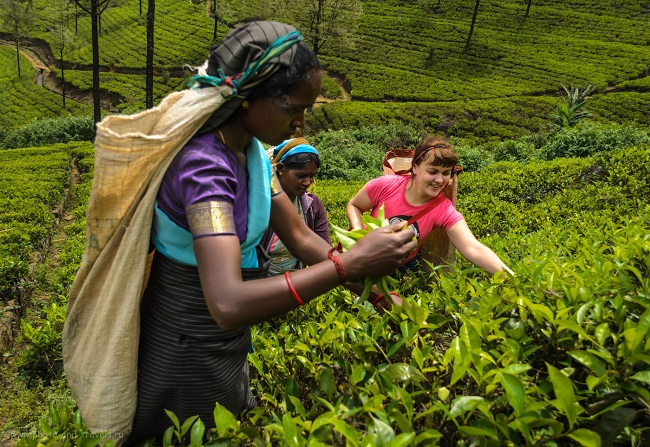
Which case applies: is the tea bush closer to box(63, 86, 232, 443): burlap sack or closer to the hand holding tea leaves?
box(63, 86, 232, 443): burlap sack

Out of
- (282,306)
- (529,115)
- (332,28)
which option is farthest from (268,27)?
(332,28)

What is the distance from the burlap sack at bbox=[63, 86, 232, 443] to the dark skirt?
0.07 meters

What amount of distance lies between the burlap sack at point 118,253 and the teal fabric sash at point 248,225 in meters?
0.05

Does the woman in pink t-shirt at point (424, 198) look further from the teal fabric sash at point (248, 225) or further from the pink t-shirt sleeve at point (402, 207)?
the teal fabric sash at point (248, 225)

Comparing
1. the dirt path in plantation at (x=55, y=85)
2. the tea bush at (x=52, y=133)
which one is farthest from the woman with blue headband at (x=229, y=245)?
the dirt path in plantation at (x=55, y=85)

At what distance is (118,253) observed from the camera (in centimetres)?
131

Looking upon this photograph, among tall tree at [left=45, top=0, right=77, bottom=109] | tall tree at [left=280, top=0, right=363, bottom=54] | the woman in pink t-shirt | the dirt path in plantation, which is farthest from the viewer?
tall tree at [left=45, top=0, right=77, bottom=109]

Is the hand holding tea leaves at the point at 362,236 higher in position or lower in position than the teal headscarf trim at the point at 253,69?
lower

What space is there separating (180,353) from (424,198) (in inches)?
67.5

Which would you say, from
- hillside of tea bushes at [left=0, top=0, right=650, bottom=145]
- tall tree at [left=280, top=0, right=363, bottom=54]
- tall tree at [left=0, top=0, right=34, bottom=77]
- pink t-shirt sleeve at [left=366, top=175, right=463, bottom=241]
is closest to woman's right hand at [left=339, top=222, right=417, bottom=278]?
pink t-shirt sleeve at [left=366, top=175, right=463, bottom=241]

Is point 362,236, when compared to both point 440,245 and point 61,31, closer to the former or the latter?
point 440,245

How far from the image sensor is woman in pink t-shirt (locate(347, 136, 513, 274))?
2367 millimetres

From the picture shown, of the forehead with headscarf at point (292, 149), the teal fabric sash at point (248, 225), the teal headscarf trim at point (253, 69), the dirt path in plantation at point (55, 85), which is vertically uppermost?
the teal headscarf trim at point (253, 69)

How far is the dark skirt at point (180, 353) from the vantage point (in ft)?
4.67
